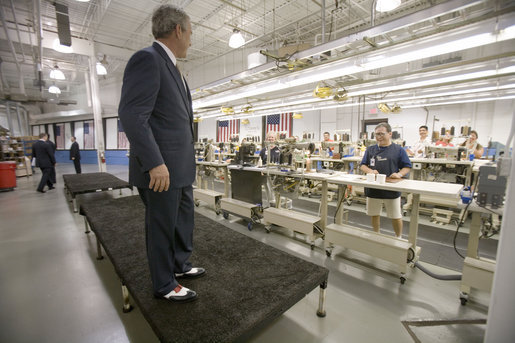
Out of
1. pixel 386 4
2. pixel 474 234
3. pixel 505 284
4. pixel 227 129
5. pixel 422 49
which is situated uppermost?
pixel 386 4

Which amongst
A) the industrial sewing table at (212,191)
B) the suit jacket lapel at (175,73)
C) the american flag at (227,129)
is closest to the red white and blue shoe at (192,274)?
the suit jacket lapel at (175,73)

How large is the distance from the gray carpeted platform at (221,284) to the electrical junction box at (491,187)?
135 cm

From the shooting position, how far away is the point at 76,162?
805cm

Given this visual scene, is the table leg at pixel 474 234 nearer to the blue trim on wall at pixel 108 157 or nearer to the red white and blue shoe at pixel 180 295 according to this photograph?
the red white and blue shoe at pixel 180 295

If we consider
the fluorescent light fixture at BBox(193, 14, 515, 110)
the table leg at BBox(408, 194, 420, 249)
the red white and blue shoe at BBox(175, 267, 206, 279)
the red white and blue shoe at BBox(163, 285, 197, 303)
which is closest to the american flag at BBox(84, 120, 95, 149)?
the fluorescent light fixture at BBox(193, 14, 515, 110)

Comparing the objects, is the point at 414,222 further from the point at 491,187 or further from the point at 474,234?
the point at 491,187

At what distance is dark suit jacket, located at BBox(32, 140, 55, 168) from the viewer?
620 centimetres

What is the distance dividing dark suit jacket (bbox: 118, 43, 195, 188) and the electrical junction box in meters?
2.15

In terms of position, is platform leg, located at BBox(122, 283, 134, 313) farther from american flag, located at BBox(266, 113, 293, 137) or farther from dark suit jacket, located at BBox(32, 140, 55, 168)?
american flag, located at BBox(266, 113, 293, 137)

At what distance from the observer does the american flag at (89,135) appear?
13.8 m

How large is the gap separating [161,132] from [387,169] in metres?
2.61

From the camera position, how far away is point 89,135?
13969mm

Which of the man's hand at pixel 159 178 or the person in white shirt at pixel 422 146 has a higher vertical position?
the person in white shirt at pixel 422 146

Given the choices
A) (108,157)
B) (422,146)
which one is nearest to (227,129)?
(108,157)
